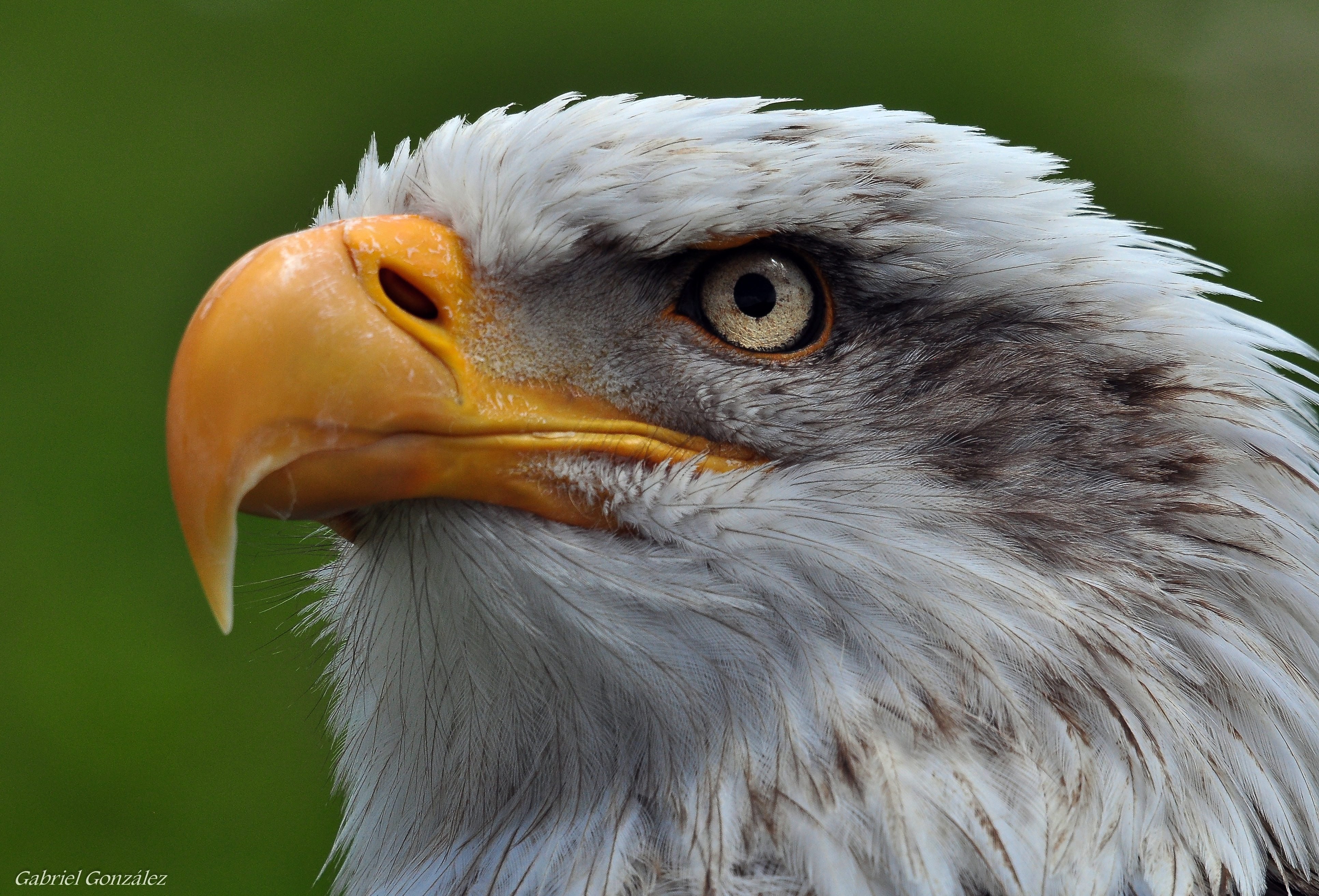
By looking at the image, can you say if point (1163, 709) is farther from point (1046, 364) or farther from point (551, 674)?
point (551, 674)

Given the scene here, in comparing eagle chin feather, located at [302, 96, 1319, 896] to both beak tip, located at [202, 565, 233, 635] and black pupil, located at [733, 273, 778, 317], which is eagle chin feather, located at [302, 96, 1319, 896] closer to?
black pupil, located at [733, 273, 778, 317]

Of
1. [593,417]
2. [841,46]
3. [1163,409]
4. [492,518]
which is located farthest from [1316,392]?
[841,46]

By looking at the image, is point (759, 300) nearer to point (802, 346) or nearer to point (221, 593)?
point (802, 346)
